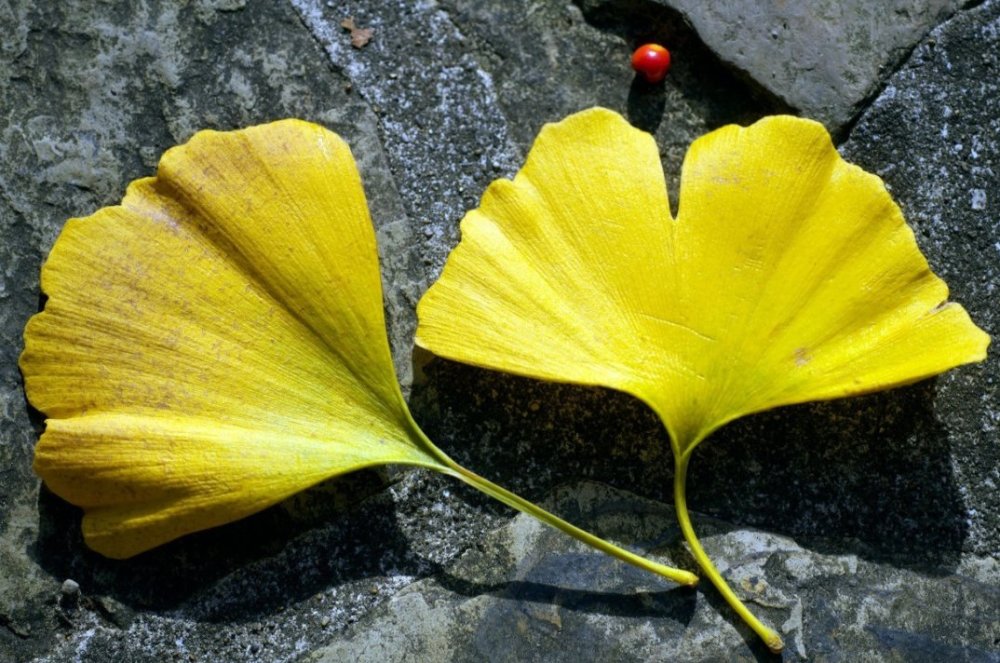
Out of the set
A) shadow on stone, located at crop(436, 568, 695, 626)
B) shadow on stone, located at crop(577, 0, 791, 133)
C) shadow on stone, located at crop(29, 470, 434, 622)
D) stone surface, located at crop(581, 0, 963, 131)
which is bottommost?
shadow on stone, located at crop(29, 470, 434, 622)

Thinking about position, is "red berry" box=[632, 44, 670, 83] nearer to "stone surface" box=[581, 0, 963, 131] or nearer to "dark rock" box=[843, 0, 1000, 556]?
"stone surface" box=[581, 0, 963, 131]

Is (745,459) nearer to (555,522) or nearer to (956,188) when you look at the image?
(555,522)

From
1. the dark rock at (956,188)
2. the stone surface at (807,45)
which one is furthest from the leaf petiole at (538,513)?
the stone surface at (807,45)

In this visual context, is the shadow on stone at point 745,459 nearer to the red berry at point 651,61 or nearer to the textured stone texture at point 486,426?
the textured stone texture at point 486,426

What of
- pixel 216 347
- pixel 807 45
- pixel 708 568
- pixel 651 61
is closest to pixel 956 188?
pixel 807 45

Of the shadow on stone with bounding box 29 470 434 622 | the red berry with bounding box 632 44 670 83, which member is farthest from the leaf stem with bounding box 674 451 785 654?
the red berry with bounding box 632 44 670 83

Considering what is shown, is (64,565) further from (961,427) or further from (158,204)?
(961,427)
